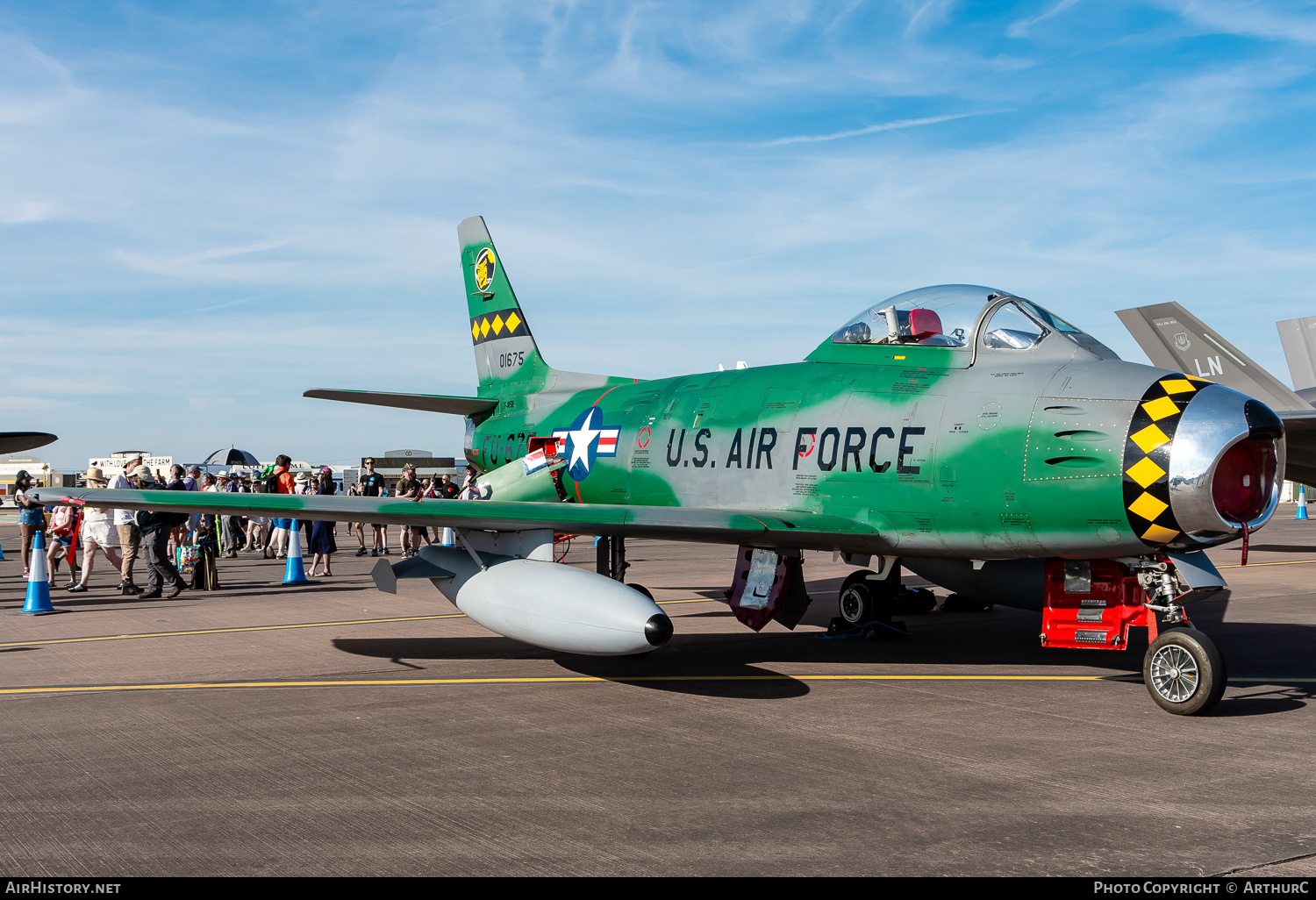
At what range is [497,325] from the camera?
14.5m

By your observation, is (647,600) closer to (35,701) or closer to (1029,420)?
(1029,420)

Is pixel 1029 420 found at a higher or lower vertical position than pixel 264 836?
higher

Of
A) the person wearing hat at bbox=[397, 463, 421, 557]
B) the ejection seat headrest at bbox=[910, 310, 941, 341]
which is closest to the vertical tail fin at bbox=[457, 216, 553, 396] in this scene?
the ejection seat headrest at bbox=[910, 310, 941, 341]

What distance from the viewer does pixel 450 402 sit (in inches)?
550

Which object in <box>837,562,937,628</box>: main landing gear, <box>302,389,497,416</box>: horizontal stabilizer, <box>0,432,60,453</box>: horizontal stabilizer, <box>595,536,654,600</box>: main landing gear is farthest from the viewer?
<box>0,432,60,453</box>: horizontal stabilizer

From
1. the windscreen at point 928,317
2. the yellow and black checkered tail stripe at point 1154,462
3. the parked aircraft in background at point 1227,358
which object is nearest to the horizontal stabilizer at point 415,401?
the windscreen at point 928,317

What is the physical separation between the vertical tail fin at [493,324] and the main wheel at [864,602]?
523 centimetres

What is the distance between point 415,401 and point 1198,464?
32.2 ft

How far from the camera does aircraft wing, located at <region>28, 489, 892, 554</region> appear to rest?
7.95 m

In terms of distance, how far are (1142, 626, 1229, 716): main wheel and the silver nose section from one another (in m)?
0.65

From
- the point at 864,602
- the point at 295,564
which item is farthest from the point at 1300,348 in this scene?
the point at 295,564

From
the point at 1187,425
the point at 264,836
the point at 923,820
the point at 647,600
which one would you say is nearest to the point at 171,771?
the point at 264,836

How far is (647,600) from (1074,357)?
144 inches

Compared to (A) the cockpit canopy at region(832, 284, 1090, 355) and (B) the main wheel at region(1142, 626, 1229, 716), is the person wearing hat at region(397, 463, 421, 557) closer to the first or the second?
(A) the cockpit canopy at region(832, 284, 1090, 355)
